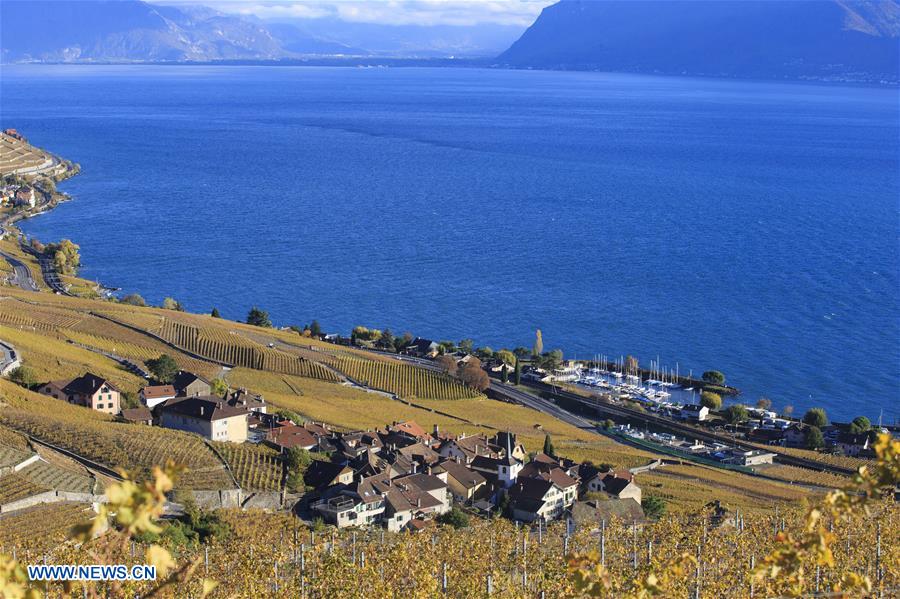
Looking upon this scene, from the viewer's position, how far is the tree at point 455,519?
A: 2248cm

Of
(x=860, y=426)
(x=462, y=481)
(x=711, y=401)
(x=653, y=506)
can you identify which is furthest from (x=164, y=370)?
(x=860, y=426)

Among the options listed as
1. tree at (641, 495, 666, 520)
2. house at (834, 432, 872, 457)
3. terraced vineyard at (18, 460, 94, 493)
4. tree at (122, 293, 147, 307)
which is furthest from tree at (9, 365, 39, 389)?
house at (834, 432, 872, 457)

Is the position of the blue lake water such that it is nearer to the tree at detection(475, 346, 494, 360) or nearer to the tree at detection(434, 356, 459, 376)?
the tree at detection(475, 346, 494, 360)

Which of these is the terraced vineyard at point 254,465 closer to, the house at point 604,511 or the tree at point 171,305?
the house at point 604,511

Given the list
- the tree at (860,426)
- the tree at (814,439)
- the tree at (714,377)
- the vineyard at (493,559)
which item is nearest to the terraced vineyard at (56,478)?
the vineyard at (493,559)

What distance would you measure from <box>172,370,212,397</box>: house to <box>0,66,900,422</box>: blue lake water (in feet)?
47.3

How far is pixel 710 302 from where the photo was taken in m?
52.1

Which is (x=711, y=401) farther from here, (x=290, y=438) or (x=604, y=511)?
(x=290, y=438)

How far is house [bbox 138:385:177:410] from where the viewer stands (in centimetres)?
3142

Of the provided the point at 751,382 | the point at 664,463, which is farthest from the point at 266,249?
the point at 664,463

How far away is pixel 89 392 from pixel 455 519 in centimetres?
1325

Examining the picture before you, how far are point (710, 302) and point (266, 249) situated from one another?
2627 centimetres

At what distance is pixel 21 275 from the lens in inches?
2053

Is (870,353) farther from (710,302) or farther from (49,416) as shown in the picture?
(49,416)
